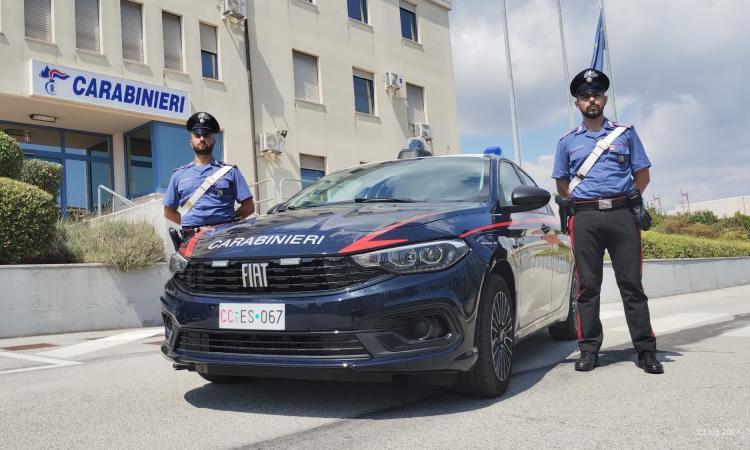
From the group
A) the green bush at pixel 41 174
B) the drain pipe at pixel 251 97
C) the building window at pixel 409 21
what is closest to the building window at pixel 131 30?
the drain pipe at pixel 251 97

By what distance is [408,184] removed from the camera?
4.39 meters

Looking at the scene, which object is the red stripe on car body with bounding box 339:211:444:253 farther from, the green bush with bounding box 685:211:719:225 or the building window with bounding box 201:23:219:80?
the green bush with bounding box 685:211:719:225

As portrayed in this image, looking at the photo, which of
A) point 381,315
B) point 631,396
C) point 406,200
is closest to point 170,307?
point 381,315

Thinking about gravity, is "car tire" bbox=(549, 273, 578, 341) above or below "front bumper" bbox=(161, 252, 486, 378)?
below

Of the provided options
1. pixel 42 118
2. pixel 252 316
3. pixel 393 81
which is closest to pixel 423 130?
pixel 393 81

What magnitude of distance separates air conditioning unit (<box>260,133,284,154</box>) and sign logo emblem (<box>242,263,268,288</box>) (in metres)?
14.5

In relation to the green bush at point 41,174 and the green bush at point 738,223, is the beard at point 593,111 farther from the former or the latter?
the green bush at point 738,223

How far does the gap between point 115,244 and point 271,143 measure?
8361 mm

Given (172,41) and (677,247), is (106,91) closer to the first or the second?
(172,41)

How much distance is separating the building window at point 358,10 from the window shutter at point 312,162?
4.95 meters

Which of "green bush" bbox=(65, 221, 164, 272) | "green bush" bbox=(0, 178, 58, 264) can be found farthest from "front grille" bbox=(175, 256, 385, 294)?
"green bush" bbox=(65, 221, 164, 272)

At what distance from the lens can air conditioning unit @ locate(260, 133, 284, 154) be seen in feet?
57.2

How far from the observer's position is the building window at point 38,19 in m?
13.7

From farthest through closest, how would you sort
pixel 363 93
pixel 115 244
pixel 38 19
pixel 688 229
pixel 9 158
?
pixel 688 229, pixel 363 93, pixel 38 19, pixel 9 158, pixel 115 244
